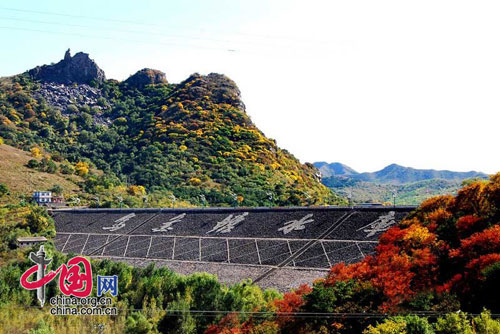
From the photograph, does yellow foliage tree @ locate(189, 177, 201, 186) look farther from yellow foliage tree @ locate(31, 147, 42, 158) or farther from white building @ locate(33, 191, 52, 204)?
yellow foliage tree @ locate(31, 147, 42, 158)

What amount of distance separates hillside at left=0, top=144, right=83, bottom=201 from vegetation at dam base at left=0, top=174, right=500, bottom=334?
4412 centimetres

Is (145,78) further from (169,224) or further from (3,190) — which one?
(169,224)

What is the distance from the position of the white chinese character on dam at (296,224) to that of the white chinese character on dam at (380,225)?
19.5 feet

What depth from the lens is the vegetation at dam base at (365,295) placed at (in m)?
21.1

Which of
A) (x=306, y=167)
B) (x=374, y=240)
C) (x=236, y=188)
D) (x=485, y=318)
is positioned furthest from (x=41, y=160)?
(x=485, y=318)

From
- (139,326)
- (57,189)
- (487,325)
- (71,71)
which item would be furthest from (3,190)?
(71,71)

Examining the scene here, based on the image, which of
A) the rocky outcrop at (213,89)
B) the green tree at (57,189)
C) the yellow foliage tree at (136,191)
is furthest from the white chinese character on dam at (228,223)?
the rocky outcrop at (213,89)

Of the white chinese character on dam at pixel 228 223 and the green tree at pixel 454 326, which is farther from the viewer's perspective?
the white chinese character on dam at pixel 228 223

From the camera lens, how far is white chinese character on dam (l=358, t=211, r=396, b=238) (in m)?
36.9

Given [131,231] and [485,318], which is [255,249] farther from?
[485,318]

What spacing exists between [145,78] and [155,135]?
48754mm

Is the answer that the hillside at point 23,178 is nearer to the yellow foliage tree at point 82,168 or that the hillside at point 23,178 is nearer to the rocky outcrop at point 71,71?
the yellow foliage tree at point 82,168

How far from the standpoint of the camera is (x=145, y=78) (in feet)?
488

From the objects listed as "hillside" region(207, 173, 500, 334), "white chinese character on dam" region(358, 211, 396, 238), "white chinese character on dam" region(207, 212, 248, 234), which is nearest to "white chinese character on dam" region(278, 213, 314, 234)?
"white chinese character on dam" region(207, 212, 248, 234)
